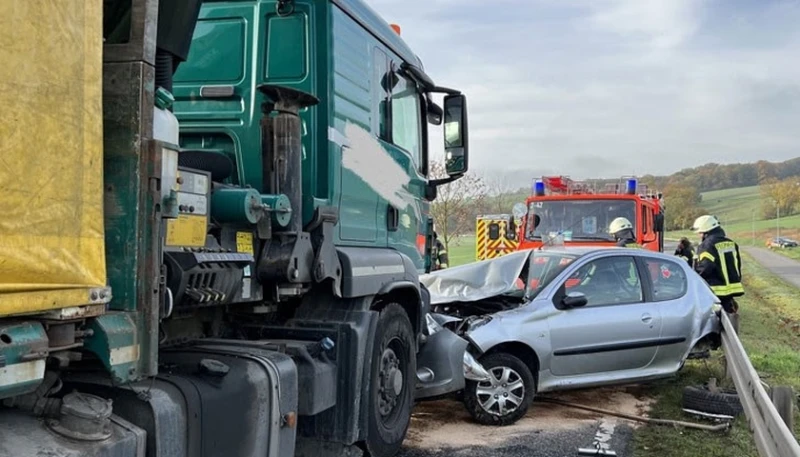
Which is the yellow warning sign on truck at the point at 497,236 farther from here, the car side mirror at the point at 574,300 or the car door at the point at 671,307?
the car side mirror at the point at 574,300

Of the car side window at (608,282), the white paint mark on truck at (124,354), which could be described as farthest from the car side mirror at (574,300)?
the white paint mark on truck at (124,354)

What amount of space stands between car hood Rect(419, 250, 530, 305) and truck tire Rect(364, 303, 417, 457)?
6.11ft

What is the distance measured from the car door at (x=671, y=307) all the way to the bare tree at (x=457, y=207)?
1889 centimetres

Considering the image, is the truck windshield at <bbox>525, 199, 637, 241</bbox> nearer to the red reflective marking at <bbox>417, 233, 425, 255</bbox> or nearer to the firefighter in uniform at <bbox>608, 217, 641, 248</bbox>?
the firefighter in uniform at <bbox>608, 217, 641, 248</bbox>

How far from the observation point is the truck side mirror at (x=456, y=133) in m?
6.06

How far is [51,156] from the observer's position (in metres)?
2.07

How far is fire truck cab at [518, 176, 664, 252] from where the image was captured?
1302 cm

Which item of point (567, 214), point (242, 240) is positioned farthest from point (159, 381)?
point (567, 214)

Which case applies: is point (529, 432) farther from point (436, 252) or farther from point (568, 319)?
point (436, 252)

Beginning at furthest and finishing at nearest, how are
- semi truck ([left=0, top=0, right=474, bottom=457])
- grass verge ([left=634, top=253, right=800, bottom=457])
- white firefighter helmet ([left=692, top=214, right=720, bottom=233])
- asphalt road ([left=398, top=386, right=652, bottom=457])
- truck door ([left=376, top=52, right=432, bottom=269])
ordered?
white firefighter helmet ([left=692, top=214, right=720, bottom=233]) → grass verge ([left=634, top=253, right=800, bottom=457]) → asphalt road ([left=398, top=386, right=652, bottom=457]) → truck door ([left=376, top=52, right=432, bottom=269]) → semi truck ([left=0, top=0, right=474, bottom=457])

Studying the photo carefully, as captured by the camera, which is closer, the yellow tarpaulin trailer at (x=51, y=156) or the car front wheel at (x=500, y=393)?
the yellow tarpaulin trailer at (x=51, y=156)

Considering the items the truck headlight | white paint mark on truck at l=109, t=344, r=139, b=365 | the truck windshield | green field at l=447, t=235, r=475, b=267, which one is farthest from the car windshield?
green field at l=447, t=235, r=475, b=267

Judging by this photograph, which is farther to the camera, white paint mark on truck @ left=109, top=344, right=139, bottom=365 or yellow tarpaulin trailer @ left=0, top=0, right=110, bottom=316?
white paint mark on truck @ left=109, top=344, right=139, bottom=365

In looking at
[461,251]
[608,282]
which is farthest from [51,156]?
[461,251]
